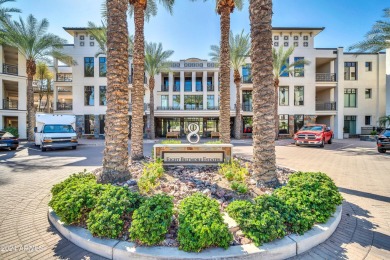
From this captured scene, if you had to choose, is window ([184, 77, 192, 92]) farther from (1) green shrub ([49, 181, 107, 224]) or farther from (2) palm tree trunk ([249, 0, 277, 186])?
(1) green shrub ([49, 181, 107, 224])

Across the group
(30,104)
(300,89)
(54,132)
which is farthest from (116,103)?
(300,89)

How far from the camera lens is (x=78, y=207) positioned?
3.33 meters

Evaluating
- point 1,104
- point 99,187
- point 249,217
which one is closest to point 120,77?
point 99,187

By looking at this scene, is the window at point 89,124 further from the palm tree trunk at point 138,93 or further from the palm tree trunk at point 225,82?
the palm tree trunk at point 225,82

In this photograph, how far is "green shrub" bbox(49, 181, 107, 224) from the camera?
3307mm

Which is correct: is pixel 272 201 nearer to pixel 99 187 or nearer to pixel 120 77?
pixel 99 187

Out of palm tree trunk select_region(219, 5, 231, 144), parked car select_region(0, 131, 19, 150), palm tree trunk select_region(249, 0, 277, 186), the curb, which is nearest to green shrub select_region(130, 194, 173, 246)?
the curb

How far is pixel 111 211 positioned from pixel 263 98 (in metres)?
4.32

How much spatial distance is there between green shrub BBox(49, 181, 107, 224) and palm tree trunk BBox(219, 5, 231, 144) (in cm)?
621

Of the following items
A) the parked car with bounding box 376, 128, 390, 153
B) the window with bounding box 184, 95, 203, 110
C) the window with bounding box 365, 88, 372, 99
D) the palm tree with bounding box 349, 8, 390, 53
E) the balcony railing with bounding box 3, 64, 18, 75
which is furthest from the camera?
the window with bounding box 184, 95, 203, 110

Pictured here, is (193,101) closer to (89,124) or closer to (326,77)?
(89,124)

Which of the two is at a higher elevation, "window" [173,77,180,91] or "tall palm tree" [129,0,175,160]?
"window" [173,77,180,91]

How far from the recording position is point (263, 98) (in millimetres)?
5023

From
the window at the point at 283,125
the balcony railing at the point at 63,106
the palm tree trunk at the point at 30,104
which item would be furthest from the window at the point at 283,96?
the palm tree trunk at the point at 30,104
